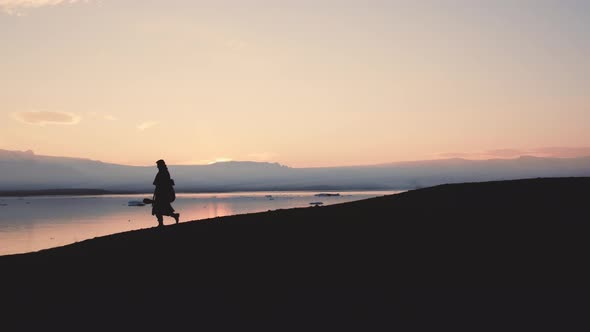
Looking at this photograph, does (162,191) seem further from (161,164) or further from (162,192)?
(161,164)

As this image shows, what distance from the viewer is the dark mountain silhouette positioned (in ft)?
33.5

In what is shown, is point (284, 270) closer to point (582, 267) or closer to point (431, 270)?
point (431, 270)

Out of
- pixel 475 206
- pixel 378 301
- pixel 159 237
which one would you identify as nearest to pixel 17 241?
pixel 159 237

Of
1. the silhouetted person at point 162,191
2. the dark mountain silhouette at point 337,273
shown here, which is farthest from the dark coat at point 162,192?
the dark mountain silhouette at point 337,273

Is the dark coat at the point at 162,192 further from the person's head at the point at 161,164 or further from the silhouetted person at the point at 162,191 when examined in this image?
the person's head at the point at 161,164

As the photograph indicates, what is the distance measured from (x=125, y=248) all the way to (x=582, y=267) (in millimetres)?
13585

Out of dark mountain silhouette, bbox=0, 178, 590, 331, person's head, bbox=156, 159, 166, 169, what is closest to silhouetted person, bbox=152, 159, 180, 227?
person's head, bbox=156, 159, 166, 169

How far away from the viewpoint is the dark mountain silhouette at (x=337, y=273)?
10219 millimetres

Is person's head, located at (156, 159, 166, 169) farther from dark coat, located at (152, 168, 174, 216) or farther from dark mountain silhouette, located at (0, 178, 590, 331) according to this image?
dark mountain silhouette, located at (0, 178, 590, 331)

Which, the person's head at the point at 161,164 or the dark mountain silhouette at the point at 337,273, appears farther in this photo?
the person's head at the point at 161,164

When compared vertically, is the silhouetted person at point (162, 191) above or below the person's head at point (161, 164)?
below

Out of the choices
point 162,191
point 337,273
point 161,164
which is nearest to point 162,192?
point 162,191

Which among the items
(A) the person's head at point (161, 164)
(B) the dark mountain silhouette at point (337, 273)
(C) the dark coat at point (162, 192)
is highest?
(A) the person's head at point (161, 164)

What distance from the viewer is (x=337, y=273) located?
1317 cm
